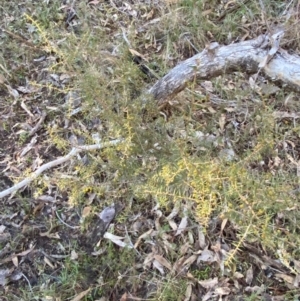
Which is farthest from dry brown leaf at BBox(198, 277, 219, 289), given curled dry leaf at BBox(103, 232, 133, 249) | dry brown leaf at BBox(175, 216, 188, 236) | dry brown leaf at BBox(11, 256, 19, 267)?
dry brown leaf at BBox(11, 256, 19, 267)

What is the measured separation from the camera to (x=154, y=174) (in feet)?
7.74

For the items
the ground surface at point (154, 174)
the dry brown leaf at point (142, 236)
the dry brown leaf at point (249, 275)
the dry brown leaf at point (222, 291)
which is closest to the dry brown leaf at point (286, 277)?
the ground surface at point (154, 174)

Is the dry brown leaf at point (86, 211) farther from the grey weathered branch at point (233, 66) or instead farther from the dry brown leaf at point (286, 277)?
the dry brown leaf at point (286, 277)

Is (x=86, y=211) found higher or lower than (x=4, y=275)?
higher

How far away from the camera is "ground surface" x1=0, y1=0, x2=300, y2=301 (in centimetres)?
229

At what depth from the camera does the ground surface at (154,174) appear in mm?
2289

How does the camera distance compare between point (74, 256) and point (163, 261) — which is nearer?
point (163, 261)

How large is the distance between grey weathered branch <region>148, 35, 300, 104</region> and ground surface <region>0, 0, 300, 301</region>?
126 mm

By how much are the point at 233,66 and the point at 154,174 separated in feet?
2.41

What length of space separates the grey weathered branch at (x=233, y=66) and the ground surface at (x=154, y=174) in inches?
5.0

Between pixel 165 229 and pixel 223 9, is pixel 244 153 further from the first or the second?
pixel 223 9

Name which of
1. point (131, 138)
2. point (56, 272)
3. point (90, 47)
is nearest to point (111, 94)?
point (131, 138)

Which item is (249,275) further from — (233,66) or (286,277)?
(233,66)

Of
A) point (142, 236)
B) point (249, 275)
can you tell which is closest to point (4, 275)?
point (142, 236)
